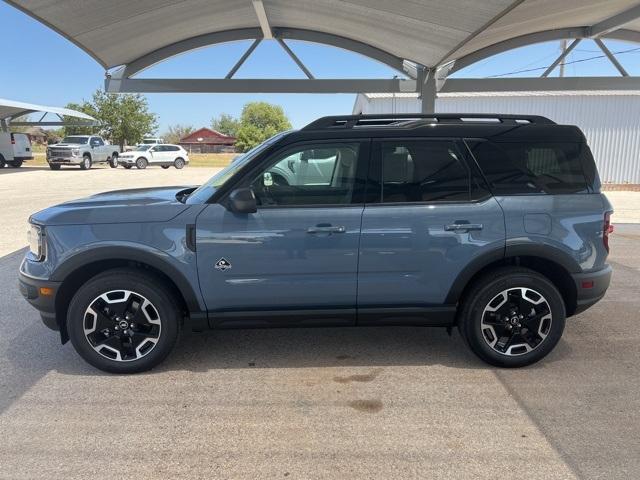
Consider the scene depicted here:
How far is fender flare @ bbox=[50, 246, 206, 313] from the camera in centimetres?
353

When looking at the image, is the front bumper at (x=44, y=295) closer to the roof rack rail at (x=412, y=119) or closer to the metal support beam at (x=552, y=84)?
the roof rack rail at (x=412, y=119)

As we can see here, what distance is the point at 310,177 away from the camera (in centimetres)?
376

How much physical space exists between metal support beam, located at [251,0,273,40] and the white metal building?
1072 cm

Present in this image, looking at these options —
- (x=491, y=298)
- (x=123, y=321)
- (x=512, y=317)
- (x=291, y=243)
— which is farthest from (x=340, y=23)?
(x=123, y=321)

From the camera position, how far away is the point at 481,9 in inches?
229

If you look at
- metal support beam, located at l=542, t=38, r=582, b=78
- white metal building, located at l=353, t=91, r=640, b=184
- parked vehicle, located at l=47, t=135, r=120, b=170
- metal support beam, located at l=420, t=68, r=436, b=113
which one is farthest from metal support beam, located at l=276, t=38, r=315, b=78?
parked vehicle, located at l=47, t=135, r=120, b=170

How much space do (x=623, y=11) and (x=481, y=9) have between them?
3.11 m

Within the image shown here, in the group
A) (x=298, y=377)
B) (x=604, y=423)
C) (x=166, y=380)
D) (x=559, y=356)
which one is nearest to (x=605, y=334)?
(x=559, y=356)

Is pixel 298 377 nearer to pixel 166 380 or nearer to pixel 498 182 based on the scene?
pixel 166 380

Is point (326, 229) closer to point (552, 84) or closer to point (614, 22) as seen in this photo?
point (614, 22)

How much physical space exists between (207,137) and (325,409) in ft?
379

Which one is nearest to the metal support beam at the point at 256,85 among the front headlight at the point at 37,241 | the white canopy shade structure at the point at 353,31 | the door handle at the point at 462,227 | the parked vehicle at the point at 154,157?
the white canopy shade structure at the point at 353,31

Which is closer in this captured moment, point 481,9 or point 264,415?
point 264,415

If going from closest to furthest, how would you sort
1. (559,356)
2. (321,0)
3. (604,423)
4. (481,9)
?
(604,423) < (559,356) < (481,9) < (321,0)
